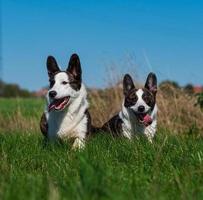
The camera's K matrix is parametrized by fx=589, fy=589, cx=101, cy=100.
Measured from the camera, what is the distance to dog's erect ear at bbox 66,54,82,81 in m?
8.05

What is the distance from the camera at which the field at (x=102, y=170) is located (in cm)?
371

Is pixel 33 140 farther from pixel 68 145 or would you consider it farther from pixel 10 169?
pixel 10 169

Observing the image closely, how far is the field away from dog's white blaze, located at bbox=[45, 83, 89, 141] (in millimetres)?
454

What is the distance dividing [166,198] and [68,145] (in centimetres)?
346

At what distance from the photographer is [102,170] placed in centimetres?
385

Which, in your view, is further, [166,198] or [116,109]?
[116,109]

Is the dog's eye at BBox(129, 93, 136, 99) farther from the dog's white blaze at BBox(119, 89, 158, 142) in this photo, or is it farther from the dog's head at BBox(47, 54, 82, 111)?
the dog's head at BBox(47, 54, 82, 111)

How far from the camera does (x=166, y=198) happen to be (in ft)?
12.7

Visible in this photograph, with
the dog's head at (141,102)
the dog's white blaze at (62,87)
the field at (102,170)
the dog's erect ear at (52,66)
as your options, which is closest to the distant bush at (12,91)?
the dog's head at (141,102)

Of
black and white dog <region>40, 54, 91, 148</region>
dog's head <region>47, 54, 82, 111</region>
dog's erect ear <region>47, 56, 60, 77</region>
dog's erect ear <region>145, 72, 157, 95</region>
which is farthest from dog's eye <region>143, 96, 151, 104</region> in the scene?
dog's erect ear <region>47, 56, 60, 77</region>

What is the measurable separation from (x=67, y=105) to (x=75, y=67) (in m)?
0.54

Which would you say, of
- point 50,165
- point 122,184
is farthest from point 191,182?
point 50,165

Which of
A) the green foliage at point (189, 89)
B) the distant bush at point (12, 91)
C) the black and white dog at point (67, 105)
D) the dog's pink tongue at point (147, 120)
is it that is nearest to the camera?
the black and white dog at point (67, 105)

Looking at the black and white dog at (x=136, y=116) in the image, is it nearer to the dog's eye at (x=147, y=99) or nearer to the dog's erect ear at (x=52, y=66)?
the dog's eye at (x=147, y=99)
